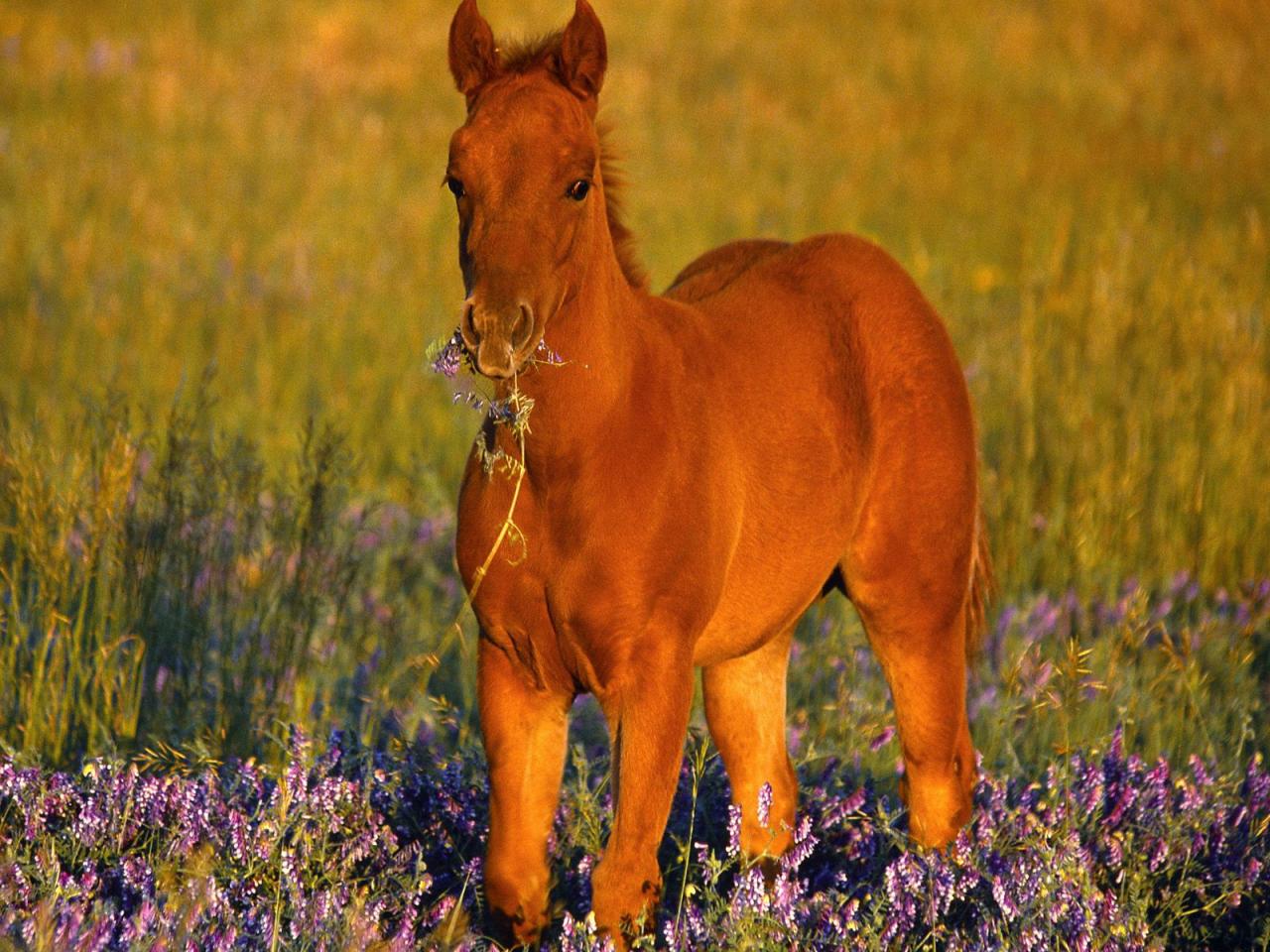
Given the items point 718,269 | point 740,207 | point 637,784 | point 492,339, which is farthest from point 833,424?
point 740,207

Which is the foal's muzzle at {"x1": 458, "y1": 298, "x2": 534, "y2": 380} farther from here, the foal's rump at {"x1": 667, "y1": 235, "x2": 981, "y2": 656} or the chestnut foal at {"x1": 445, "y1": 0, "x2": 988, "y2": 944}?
the foal's rump at {"x1": 667, "y1": 235, "x2": 981, "y2": 656}

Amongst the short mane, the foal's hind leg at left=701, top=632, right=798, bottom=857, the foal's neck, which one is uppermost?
the short mane

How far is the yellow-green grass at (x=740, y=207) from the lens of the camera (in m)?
7.85

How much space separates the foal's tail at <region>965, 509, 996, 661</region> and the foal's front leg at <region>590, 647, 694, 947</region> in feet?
5.76

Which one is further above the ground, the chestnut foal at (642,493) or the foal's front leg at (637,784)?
the chestnut foal at (642,493)

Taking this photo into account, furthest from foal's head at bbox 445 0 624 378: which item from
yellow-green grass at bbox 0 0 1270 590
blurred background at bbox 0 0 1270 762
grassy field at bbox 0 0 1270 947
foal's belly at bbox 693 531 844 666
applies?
grassy field at bbox 0 0 1270 947

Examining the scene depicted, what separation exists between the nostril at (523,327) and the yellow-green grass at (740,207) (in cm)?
130

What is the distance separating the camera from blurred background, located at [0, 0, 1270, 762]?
218 inches

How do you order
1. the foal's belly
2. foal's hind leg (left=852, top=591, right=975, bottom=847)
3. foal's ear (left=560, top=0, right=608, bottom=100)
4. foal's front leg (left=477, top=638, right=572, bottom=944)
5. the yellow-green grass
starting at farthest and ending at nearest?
the yellow-green grass, foal's hind leg (left=852, top=591, right=975, bottom=847), the foal's belly, foal's front leg (left=477, top=638, right=572, bottom=944), foal's ear (left=560, top=0, right=608, bottom=100)

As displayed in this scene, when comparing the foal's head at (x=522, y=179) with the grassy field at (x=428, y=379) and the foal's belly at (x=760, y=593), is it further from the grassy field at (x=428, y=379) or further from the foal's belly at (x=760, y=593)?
the grassy field at (x=428, y=379)

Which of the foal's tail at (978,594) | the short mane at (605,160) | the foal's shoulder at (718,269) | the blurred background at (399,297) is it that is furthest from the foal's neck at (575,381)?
the foal's tail at (978,594)

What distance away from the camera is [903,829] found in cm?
514

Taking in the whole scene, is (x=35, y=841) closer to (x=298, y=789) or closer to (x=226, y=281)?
(x=298, y=789)

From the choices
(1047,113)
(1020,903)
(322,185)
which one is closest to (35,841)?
(1020,903)
